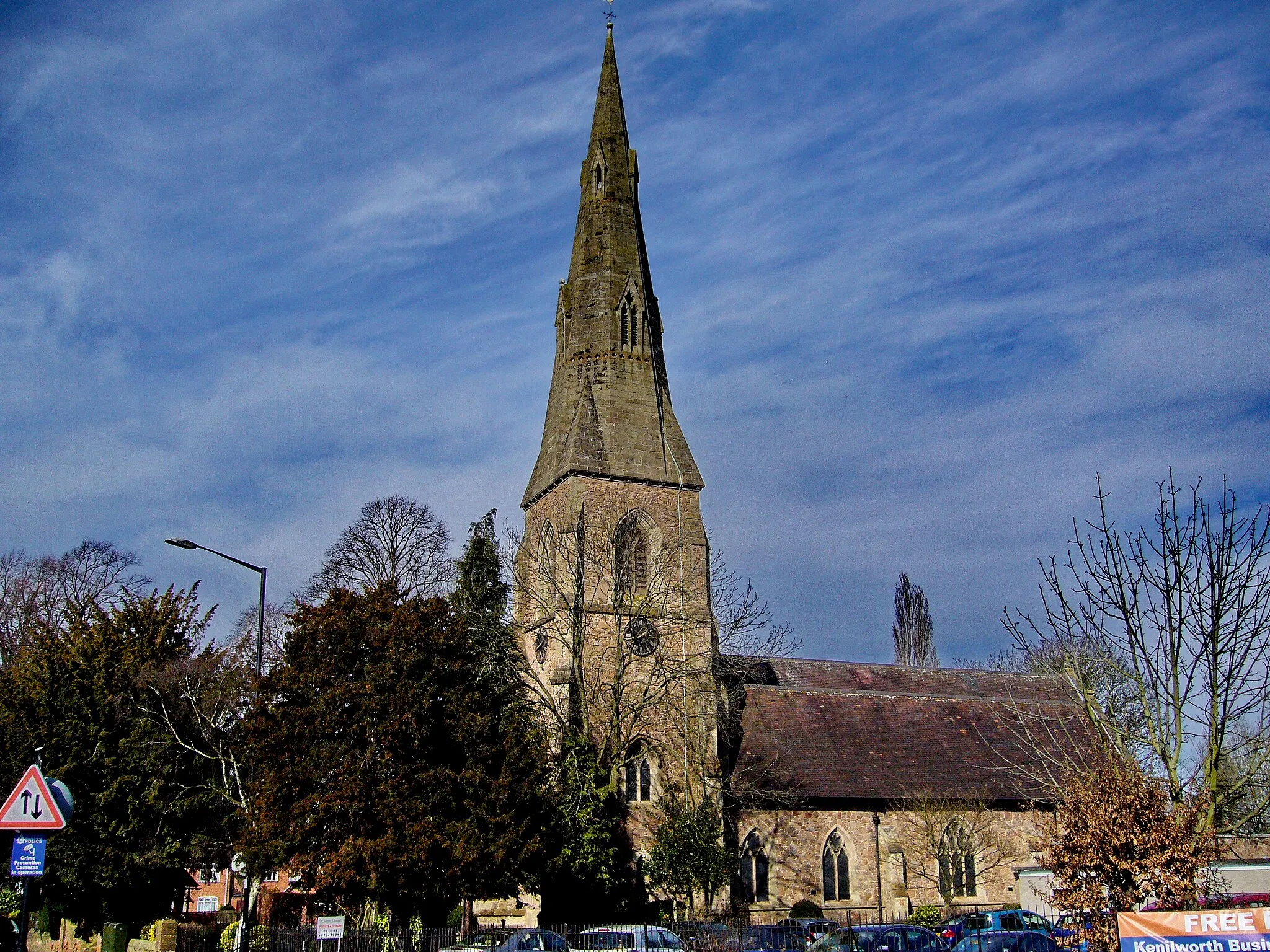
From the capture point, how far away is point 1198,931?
11586 mm

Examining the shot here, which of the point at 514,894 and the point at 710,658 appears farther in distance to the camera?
the point at 710,658

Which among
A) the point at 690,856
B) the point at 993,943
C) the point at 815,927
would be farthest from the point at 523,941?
the point at 993,943

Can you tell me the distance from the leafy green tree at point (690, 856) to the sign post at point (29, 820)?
692 inches

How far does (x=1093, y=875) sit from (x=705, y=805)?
44.9 ft

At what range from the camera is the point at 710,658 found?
97.7ft

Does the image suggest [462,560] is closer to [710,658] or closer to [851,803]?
[710,658]

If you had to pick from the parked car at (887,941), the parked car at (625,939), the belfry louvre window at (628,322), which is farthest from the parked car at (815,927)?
the belfry louvre window at (628,322)

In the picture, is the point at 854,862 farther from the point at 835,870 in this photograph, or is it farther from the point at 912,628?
the point at 912,628

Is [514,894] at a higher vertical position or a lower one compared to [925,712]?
lower

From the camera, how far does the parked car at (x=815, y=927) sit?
2261 cm

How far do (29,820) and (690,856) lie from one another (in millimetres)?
18175

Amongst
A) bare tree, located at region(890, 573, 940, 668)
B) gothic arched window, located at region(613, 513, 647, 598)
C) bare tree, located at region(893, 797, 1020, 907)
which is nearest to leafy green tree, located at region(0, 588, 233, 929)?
gothic arched window, located at region(613, 513, 647, 598)

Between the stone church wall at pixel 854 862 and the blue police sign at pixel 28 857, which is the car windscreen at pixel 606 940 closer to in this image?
the stone church wall at pixel 854 862

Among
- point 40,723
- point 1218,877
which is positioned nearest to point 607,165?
point 40,723
